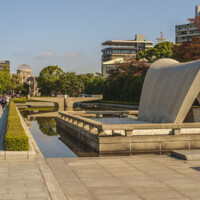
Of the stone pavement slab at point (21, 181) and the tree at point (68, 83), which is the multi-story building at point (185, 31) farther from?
the stone pavement slab at point (21, 181)

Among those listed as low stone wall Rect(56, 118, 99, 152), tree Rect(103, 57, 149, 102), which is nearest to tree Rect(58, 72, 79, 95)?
tree Rect(103, 57, 149, 102)

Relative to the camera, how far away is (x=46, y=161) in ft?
36.1

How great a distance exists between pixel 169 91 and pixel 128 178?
11.5 metres

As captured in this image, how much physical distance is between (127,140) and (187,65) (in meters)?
6.78

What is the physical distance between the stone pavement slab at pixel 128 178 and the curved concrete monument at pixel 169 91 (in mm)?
6566

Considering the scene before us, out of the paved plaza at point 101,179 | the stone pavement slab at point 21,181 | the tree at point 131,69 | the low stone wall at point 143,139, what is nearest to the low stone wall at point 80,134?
the low stone wall at point 143,139

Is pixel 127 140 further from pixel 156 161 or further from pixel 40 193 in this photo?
Result: pixel 40 193

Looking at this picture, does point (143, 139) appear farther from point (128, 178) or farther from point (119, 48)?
point (119, 48)

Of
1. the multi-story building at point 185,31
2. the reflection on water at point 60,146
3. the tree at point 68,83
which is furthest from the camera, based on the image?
the multi-story building at point 185,31

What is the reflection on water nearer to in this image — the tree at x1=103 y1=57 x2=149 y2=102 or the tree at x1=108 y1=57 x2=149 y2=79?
the tree at x1=103 y1=57 x2=149 y2=102

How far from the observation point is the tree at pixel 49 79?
328ft

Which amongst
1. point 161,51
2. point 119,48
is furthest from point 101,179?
point 119,48

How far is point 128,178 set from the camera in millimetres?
8867

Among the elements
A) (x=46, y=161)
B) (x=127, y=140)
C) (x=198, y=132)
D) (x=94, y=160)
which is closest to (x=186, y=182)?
(x=94, y=160)
